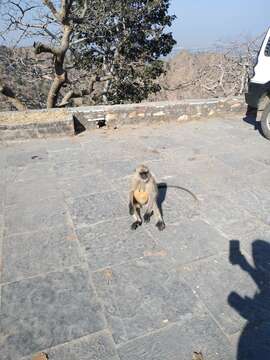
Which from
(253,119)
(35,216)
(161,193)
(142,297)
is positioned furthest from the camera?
(253,119)

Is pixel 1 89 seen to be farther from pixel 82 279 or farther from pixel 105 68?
pixel 82 279

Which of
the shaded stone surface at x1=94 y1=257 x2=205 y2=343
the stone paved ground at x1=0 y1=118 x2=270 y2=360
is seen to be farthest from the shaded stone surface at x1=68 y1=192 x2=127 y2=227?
the shaded stone surface at x1=94 y1=257 x2=205 y2=343

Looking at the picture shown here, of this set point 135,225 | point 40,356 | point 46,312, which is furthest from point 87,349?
point 135,225

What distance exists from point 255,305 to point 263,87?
511 centimetres

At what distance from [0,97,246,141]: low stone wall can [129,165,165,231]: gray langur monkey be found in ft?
13.2

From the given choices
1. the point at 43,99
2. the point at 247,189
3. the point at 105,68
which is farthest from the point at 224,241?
the point at 43,99

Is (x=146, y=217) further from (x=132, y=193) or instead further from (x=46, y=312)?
(x=46, y=312)

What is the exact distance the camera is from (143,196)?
359 centimetres

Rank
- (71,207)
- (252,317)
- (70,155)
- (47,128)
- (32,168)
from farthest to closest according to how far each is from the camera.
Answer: (47,128)
(70,155)
(32,168)
(71,207)
(252,317)

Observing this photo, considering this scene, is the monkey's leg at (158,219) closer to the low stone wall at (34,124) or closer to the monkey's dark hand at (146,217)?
the monkey's dark hand at (146,217)

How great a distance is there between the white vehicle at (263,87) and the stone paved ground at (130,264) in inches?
57.0

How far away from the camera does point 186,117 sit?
8281 mm

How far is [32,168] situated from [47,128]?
70.2 inches

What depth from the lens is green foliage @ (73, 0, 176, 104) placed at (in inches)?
537
